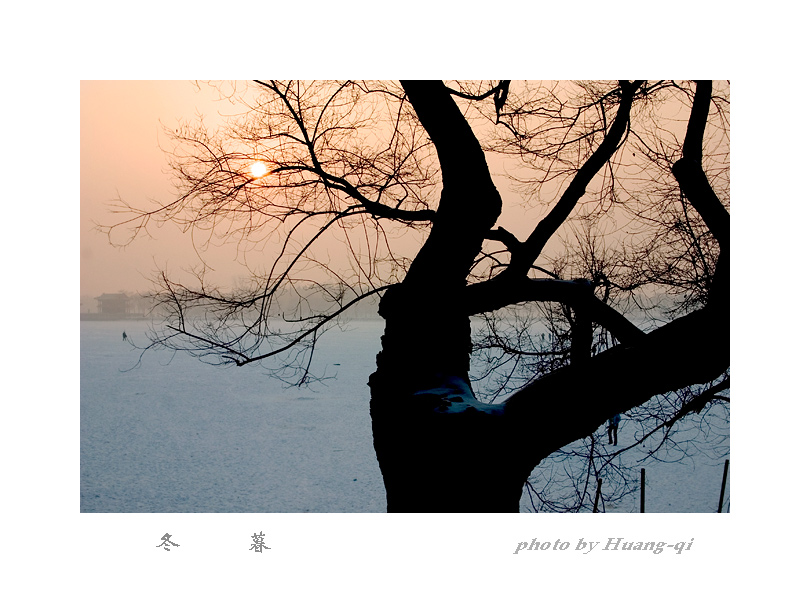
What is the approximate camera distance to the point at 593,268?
6672mm

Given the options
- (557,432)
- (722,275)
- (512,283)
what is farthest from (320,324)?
(722,275)

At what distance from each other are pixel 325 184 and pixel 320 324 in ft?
2.95

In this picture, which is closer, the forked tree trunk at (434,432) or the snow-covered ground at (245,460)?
the forked tree trunk at (434,432)

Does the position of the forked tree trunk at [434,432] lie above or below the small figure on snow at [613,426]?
above

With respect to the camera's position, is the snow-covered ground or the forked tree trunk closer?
the forked tree trunk

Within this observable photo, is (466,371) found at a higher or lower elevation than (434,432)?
higher

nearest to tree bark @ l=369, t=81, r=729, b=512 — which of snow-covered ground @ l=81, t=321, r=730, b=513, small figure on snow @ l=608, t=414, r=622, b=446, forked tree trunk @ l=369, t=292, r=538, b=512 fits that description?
forked tree trunk @ l=369, t=292, r=538, b=512

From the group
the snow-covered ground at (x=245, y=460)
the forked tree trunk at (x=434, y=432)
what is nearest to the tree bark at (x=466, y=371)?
the forked tree trunk at (x=434, y=432)

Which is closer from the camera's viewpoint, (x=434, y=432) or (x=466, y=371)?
(x=434, y=432)

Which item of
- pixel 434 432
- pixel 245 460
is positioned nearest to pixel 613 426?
pixel 245 460

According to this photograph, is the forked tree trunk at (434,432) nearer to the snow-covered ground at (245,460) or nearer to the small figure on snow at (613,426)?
the snow-covered ground at (245,460)

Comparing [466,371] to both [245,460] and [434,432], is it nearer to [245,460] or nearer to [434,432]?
[434,432]

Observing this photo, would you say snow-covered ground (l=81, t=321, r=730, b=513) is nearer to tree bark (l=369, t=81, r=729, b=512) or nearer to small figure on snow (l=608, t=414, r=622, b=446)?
small figure on snow (l=608, t=414, r=622, b=446)
